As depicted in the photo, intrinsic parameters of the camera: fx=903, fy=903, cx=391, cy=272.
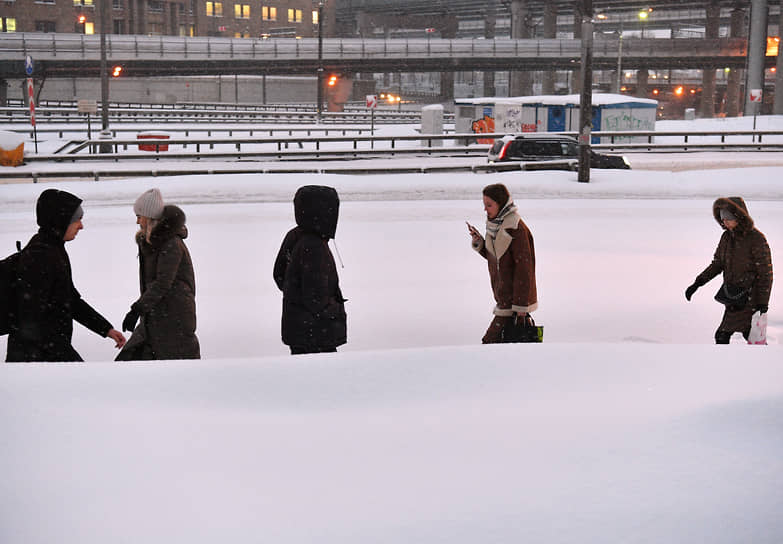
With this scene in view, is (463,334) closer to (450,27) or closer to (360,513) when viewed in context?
(360,513)

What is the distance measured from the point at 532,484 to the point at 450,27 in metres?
103

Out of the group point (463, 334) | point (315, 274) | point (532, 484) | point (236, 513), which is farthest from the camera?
point (463, 334)

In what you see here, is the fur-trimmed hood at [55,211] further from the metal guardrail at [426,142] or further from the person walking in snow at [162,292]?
the metal guardrail at [426,142]

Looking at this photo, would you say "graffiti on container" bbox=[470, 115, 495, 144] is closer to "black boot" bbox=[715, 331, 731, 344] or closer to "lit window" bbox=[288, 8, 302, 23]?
"black boot" bbox=[715, 331, 731, 344]

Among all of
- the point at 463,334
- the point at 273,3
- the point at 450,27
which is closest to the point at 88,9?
the point at 273,3

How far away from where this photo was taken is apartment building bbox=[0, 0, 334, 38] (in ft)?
263

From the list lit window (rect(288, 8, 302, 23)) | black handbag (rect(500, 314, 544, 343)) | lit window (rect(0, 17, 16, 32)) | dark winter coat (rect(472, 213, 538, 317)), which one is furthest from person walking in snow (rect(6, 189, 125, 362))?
lit window (rect(288, 8, 302, 23))

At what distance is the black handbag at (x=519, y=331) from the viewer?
272 inches

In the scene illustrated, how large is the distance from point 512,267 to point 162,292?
261cm

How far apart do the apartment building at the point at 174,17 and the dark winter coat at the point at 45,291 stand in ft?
241

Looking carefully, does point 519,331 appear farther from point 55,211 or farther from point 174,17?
point 174,17

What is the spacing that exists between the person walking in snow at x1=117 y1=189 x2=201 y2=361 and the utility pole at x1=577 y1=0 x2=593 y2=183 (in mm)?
15784

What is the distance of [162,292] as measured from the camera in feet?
19.6

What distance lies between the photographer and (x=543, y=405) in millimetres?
4250
